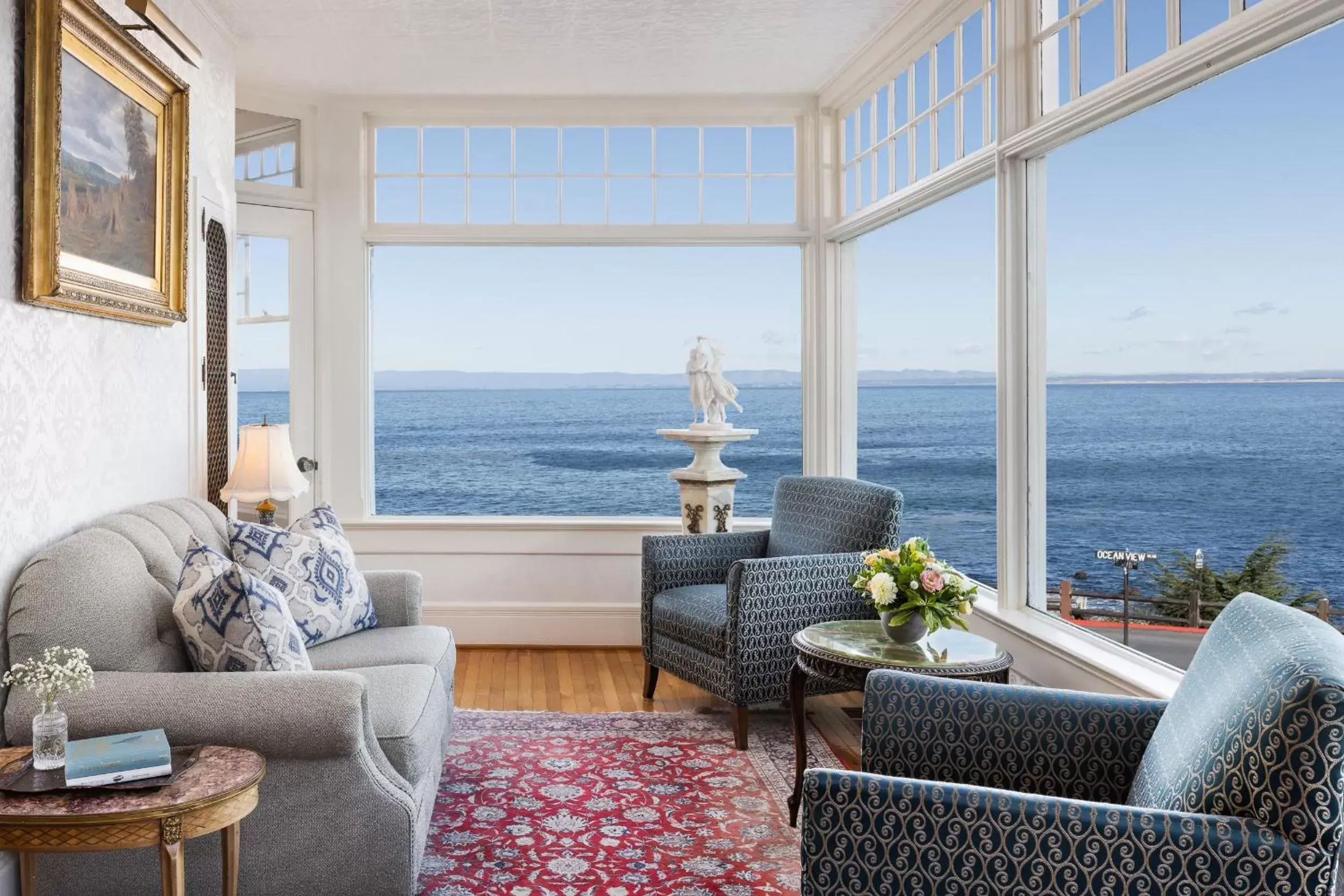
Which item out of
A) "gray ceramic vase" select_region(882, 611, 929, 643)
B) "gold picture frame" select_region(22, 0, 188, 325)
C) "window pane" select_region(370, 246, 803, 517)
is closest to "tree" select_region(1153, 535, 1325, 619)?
"gray ceramic vase" select_region(882, 611, 929, 643)

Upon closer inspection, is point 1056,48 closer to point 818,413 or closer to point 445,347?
point 818,413

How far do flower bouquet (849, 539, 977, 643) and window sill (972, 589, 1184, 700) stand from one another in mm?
342

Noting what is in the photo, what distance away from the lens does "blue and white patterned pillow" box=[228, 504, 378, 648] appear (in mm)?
3035

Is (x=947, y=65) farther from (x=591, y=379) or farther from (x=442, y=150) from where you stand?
(x=442, y=150)

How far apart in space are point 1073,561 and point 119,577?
13731 millimetres

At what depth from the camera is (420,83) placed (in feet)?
15.6

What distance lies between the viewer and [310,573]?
3094 mm

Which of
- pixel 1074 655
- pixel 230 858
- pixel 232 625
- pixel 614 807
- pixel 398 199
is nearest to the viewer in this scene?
pixel 230 858

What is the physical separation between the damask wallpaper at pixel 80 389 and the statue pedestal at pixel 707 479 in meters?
2.12

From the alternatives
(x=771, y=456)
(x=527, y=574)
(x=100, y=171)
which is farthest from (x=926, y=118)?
(x=771, y=456)

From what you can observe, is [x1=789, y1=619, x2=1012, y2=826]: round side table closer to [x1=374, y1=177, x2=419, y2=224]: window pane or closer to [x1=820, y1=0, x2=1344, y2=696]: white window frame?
[x1=820, y1=0, x2=1344, y2=696]: white window frame

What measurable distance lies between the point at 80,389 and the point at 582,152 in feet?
46.9

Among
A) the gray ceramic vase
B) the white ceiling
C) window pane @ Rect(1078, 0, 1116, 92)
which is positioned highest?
the white ceiling

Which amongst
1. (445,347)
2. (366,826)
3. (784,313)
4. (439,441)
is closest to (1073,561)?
(784,313)
